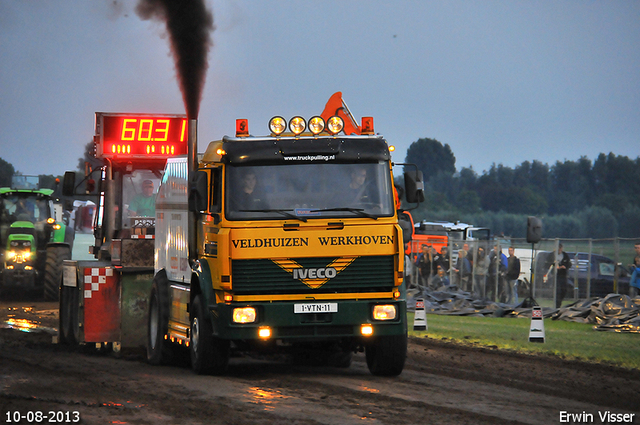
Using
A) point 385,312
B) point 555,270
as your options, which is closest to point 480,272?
point 555,270

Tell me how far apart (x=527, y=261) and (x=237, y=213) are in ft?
59.4

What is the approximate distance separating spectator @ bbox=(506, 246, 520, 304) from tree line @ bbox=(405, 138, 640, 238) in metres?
73.1

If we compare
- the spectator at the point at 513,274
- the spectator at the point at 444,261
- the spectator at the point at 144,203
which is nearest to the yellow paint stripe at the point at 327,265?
the spectator at the point at 144,203

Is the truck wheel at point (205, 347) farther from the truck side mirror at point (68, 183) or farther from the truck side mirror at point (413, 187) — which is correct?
the truck side mirror at point (68, 183)

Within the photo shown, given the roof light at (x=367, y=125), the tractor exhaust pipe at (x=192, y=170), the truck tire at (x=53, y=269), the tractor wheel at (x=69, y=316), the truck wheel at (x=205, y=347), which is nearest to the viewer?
the truck wheel at (x=205, y=347)

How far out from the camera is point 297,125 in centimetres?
1207

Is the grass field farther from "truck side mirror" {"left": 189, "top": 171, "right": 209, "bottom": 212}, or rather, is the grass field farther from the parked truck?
"truck side mirror" {"left": 189, "top": 171, "right": 209, "bottom": 212}

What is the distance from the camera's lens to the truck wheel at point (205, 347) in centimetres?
1173

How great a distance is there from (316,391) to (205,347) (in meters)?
1.84

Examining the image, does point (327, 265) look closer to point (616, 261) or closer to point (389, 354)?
point (389, 354)

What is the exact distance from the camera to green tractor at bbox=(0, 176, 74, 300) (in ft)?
87.4

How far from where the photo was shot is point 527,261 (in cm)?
2798

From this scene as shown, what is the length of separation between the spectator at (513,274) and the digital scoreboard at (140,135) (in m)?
12.0

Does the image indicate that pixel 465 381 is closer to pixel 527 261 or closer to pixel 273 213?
pixel 273 213
